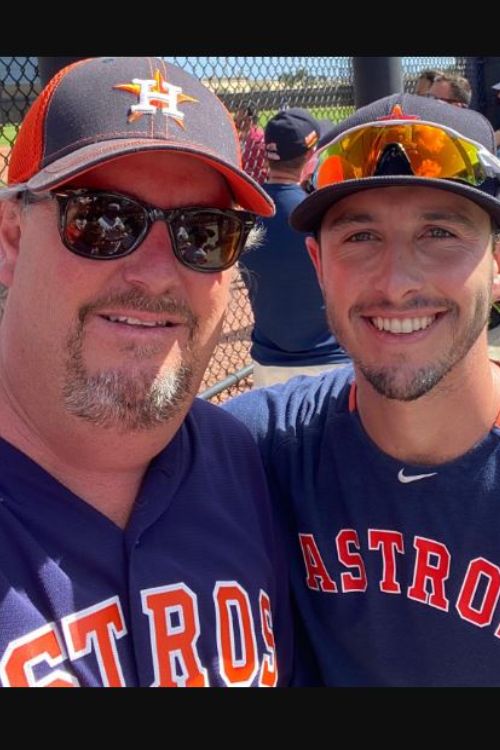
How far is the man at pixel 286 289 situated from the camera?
4906mm

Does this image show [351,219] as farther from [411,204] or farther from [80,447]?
[80,447]

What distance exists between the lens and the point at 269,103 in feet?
26.8

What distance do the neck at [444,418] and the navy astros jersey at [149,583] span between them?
1.30 ft

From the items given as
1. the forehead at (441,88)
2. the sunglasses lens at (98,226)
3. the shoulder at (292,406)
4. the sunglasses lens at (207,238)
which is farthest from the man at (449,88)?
the sunglasses lens at (98,226)

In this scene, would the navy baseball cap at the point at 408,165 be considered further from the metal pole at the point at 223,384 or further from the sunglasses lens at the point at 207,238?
the metal pole at the point at 223,384

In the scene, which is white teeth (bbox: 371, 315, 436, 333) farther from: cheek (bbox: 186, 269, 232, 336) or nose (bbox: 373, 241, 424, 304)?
cheek (bbox: 186, 269, 232, 336)

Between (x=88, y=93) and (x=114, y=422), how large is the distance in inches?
28.7

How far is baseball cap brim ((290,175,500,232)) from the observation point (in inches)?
77.4

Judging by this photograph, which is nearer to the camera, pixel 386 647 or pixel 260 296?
pixel 386 647

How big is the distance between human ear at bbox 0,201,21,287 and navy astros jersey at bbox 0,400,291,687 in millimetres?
453

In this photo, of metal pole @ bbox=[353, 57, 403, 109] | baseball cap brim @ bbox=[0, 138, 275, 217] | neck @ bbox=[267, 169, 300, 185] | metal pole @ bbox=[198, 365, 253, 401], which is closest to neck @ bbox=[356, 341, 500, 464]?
baseball cap brim @ bbox=[0, 138, 275, 217]

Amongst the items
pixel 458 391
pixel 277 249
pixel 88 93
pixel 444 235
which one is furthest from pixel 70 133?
pixel 277 249

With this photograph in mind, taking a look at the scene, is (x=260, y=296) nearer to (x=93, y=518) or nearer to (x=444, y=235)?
(x=444, y=235)

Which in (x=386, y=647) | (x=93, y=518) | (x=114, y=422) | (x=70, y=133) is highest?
(x=70, y=133)
